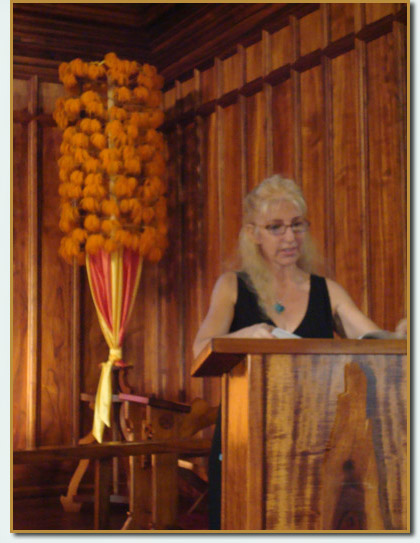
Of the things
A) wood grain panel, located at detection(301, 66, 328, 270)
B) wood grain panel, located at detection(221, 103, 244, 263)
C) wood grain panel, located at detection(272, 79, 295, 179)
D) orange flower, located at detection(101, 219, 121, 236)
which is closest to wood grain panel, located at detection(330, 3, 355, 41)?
wood grain panel, located at detection(301, 66, 328, 270)

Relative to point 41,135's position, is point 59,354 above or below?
below

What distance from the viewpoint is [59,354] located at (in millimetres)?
5691

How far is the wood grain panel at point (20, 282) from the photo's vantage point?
5.55 metres

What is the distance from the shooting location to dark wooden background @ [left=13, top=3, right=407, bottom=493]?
3699mm

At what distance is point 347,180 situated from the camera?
3.92 meters

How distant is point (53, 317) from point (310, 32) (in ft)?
8.70

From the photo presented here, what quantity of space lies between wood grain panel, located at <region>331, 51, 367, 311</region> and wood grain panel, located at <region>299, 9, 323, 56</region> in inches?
6.9

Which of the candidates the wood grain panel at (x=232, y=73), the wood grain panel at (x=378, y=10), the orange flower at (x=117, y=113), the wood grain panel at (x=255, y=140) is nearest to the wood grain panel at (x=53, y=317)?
the orange flower at (x=117, y=113)

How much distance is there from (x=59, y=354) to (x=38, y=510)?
1167mm

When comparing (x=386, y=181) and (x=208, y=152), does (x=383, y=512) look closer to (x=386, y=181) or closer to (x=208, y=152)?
(x=386, y=181)

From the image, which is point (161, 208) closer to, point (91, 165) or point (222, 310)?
point (91, 165)

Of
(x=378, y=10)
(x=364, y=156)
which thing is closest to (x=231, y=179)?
(x=364, y=156)

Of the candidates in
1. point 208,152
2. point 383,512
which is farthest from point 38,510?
point 383,512

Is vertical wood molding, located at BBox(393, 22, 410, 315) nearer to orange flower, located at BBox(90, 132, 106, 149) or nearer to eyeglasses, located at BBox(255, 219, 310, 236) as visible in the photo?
eyeglasses, located at BBox(255, 219, 310, 236)
